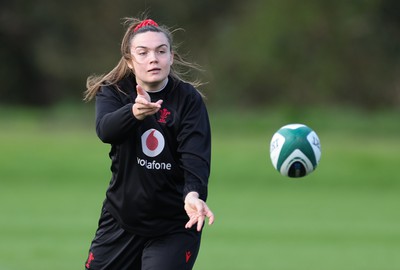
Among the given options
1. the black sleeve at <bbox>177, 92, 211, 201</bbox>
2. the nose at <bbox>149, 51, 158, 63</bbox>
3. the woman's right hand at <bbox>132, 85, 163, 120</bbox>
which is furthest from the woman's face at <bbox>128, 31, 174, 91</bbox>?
the woman's right hand at <bbox>132, 85, 163, 120</bbox>

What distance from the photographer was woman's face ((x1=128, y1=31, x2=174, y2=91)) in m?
6.27

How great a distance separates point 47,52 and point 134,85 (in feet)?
131

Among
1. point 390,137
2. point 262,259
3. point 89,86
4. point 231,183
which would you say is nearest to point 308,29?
point 390,137

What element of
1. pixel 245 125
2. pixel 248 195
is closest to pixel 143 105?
pixel 248 195

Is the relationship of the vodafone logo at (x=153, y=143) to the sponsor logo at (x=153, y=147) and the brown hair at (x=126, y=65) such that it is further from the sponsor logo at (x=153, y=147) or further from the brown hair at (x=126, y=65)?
the brown hair at (x=126, y=65)

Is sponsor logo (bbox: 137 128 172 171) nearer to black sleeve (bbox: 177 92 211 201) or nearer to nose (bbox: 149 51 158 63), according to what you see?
black sleeve (bbox: 177 92 211 201)

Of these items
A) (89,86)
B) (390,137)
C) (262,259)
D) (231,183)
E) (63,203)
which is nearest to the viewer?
(89,86)

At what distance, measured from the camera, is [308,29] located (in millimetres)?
32969

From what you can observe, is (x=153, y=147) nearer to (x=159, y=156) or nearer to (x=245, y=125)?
(x=159, y=156)

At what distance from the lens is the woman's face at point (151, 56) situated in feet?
20.6

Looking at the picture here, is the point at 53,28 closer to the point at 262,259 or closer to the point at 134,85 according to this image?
the point at 262,259

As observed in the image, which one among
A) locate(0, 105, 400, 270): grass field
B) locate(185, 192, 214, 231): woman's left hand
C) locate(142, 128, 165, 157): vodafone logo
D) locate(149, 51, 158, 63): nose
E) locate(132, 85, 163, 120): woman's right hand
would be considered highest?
locate(0, 105, 400, 270): grass field

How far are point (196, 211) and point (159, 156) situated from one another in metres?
0.69

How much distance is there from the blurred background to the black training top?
168 centimetres
